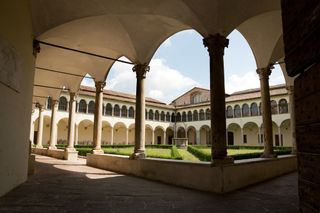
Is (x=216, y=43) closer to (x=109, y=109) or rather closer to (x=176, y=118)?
(x=109, y=109)

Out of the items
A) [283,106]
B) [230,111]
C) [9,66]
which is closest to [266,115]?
[9,66]

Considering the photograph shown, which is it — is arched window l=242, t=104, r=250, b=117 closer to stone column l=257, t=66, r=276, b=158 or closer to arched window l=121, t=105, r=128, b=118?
arched window l=121, t=105, r=128, b=118

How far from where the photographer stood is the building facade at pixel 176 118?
32156mm

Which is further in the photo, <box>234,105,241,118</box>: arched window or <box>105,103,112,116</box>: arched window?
<box>234,105,241,118</box>: arched window

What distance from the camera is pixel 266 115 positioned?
9320mm

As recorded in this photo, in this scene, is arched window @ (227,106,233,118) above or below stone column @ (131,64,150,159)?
above

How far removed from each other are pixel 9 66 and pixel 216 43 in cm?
527

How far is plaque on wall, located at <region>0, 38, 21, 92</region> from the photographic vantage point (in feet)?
17.4

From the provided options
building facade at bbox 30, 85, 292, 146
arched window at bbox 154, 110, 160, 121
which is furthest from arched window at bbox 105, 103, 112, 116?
arched window at bbox 154, 110, 160, 121

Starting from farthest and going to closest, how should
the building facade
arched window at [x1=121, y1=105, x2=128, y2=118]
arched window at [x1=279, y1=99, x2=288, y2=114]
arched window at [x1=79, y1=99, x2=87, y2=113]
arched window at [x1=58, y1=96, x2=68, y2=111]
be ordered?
→ arched window at [x1=121, y1=105, x2=128, y2=118] < arched window at [x1=79, y1=99, x2=87, y2=113] < the building facade < arched window at [x1=279, y1=99, x2=288, y2=114] < arched window at [x1=58, y1=96, x2=68, y2=111]

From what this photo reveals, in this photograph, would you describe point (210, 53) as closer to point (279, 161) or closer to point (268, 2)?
point (268, 2)

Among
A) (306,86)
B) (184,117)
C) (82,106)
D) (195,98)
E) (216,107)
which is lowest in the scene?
(306,86)

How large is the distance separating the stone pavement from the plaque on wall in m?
2.52

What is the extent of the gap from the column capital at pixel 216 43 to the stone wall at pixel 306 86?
4.88 metres
